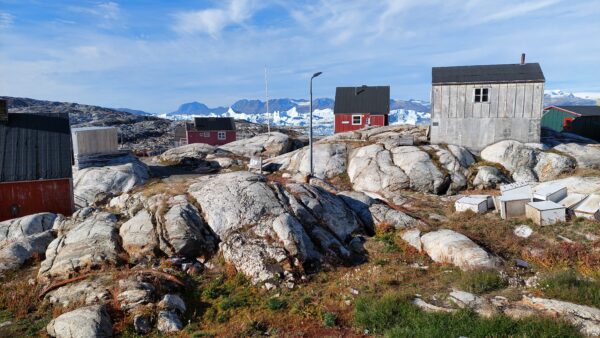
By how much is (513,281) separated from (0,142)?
29562mm

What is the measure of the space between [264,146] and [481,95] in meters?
22.5

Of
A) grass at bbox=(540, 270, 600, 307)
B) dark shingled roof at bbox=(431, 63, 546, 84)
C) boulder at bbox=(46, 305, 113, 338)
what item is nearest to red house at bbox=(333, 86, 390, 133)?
dark shingled roof at bbox=(431, 63, 546, 84)

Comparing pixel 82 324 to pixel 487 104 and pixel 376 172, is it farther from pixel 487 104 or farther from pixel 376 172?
pixel 487 104

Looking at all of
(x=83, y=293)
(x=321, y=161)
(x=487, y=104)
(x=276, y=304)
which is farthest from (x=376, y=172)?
(x=83, y=293)

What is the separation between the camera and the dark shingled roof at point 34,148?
935 inches

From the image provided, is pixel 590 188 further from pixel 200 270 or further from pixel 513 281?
pixel 200 270

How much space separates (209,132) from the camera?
205ft

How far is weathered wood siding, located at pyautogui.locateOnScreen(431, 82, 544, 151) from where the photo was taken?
31.1m

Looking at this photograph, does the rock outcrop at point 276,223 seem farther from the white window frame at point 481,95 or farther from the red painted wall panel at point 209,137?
the red painted wall panel at point 209,137

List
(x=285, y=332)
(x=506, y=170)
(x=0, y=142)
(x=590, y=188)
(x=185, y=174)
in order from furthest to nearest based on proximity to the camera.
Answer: (x=185, y=174) → (x=506, y=170) → (x=0, y=142) → (x=590, y=188) → (x=285, y=332)

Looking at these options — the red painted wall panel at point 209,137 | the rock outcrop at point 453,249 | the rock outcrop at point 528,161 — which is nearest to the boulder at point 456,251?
the rock outcrop at point 453,249

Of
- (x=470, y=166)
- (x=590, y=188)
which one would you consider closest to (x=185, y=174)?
(x=470, y=166)

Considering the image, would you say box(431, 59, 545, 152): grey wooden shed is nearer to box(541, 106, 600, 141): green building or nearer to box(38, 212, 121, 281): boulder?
box(541, 106, 600, 141): green building

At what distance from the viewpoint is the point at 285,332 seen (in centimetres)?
1112
